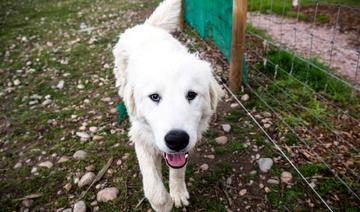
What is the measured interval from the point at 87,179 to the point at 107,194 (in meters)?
0.32

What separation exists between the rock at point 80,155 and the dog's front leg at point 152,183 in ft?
3.38

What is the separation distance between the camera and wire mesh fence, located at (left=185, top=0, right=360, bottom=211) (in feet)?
9.92

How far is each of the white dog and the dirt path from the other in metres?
2.42

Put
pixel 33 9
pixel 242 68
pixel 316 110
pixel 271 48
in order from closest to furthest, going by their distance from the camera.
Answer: pixel 316 110 → pixel 242 68 → pixel 271 48 → pixel 33 9

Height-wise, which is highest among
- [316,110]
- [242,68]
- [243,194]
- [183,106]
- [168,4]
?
[168,4]

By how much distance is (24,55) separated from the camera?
6.36 m

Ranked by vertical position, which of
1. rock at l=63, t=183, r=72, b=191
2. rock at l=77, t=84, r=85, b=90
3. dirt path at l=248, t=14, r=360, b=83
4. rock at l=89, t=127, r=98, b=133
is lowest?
rock at l=63, t=183, r=72, b=191

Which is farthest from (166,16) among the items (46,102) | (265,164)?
(265,164)

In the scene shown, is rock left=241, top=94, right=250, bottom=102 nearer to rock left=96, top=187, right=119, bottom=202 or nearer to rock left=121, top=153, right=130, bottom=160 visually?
rock left=121, top=153, right=130, bottom=160

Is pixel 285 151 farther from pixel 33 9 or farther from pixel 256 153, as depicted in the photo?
pixel 33 9

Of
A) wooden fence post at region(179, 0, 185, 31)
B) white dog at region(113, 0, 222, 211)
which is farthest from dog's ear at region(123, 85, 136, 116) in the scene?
wooden fence post at region(179, 0, 185, 31)

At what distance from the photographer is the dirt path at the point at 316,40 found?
4.84 meters

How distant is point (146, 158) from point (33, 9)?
861 cm

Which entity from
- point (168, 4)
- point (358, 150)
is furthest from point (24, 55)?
point (358, 150)
